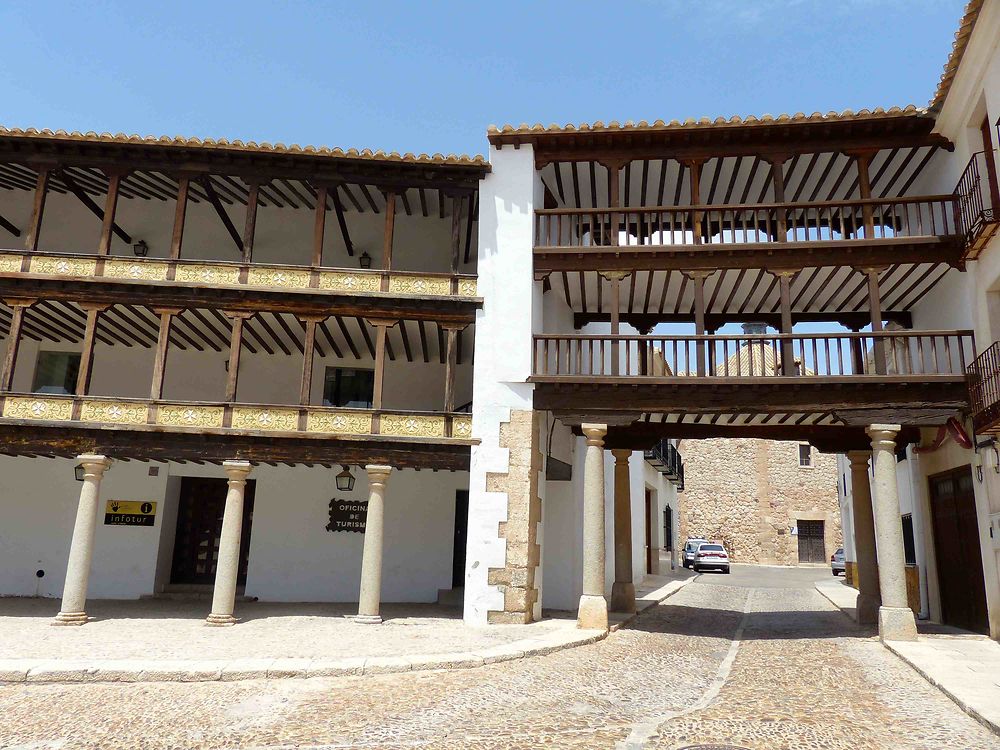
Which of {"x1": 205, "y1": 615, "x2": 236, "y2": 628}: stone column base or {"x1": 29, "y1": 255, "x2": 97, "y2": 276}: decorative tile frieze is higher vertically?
{"x1": 29, "y1": 255, "x2": 97, "y2": 276}: decorative tile frieze

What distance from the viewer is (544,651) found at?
10.5 meters

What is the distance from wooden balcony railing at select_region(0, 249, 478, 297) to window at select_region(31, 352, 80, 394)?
383 centimetres

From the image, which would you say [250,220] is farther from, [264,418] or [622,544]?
[622,544]

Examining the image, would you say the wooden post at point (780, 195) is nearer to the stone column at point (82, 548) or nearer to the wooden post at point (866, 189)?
the wooden post at point (866, 189)

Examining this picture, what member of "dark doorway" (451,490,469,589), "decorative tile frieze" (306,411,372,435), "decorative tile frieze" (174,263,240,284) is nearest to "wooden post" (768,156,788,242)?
"decorative tile frieze" (306,411,372,435)

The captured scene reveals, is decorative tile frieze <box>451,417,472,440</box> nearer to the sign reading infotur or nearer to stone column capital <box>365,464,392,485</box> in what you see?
stone column capital <box>365,464,392,485</box>

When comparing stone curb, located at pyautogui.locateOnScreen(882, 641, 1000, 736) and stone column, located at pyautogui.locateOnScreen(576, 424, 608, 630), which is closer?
stone curb, located at pyautogui.locateOnScreen(882, 641, 1000, 736)

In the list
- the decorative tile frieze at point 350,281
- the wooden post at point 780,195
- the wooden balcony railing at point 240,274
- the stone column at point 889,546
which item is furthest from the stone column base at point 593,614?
the wooden post at point 780,195

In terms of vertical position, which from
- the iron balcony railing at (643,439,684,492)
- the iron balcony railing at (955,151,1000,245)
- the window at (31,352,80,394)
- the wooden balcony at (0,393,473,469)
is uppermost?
the iron balcony railing at (955,151,1000,245)

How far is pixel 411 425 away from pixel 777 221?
24.8ft

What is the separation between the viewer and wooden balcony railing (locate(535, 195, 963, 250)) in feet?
42.3

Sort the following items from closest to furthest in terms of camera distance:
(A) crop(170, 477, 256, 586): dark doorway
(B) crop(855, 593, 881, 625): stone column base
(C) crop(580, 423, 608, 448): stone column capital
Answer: (C) crop(580, 423, 608, 448): stone column capital < (B) crop(855, 593, 881, 625): stone column base < (A) crop(170, 477, 256, 586): dark doorway

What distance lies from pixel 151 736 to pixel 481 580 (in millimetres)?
7075

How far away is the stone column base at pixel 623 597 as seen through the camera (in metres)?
16.0
